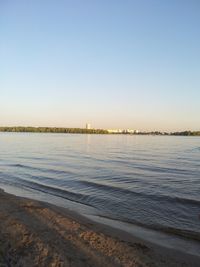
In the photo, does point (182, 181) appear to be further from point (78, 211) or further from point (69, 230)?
point (69, 230)

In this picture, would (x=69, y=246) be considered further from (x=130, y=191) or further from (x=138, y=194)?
(x=130, y=191)

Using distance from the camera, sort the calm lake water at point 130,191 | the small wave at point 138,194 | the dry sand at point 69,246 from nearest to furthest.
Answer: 1. the dry sand at point 69,246
2. the calm lake water at point 130,191
3. the small wave at point 138,194

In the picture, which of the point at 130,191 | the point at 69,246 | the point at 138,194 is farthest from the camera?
the point at 130,191

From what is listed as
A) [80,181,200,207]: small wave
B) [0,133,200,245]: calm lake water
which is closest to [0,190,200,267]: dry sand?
[0,133,200,245]: calm lake water

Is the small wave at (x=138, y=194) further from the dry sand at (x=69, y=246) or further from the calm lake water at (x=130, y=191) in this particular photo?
the dry sand at (x=69, y=246)

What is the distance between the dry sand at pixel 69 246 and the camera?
266 inches

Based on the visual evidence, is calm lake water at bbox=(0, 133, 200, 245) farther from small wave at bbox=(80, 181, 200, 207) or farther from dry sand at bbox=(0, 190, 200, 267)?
dry sand at bbox=(0, 190, 200, 267)

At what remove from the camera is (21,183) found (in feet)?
62.2

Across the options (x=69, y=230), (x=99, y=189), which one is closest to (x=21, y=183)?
(x=99, y=189)

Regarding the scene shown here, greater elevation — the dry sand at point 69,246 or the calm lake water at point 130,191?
the dry sand at point 69,246

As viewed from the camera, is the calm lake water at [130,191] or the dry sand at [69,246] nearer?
the dry sand at [69,246]

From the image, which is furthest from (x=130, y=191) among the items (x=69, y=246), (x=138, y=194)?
(x=69, y=246)

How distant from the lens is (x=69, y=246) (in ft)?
24.9

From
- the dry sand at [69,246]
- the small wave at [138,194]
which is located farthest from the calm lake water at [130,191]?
the dry sand at [69,246]
